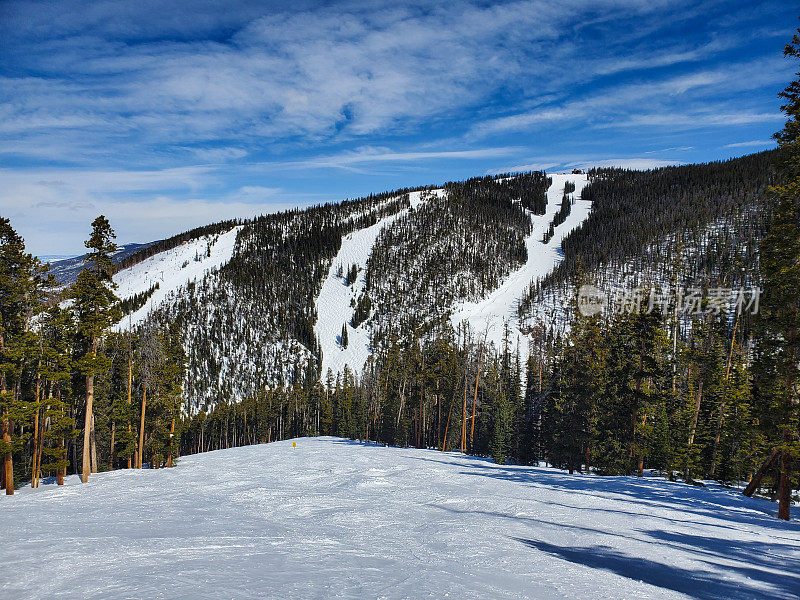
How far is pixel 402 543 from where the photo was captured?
1170 centimetres

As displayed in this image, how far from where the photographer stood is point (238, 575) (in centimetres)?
865

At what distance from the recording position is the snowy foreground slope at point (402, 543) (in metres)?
8.27

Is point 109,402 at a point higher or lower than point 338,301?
→ lower

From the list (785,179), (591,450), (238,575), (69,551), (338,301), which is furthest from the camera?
(338,301)

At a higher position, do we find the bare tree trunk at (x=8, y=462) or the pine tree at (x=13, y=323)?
the pine tree at (x=13, y=323)

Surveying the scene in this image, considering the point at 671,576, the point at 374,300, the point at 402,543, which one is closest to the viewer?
the point at 671,576

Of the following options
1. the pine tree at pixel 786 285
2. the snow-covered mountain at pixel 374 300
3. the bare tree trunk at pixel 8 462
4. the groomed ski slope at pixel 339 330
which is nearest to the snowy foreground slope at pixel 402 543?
the bare tree trunk at pixel 8 462

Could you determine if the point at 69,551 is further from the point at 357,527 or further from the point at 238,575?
the point at 357,527

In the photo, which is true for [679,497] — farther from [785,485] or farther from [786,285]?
[786,285]

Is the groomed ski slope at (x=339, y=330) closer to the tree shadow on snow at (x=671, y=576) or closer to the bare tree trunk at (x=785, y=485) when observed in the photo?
the bare tree trunk at (x=785, y=485)

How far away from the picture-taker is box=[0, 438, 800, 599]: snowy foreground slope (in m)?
8.27

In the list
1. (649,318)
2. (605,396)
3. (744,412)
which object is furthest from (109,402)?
(744,412)

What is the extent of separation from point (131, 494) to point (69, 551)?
13437mm

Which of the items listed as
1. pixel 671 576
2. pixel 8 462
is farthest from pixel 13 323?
pixel 671 576
